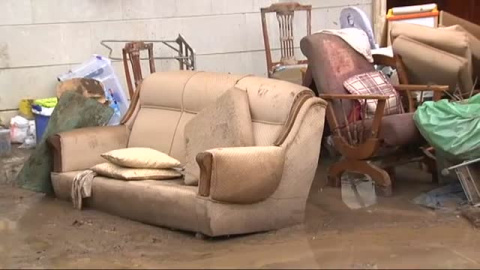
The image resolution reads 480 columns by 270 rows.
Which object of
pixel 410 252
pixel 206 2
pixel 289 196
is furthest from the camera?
pixel 206 2

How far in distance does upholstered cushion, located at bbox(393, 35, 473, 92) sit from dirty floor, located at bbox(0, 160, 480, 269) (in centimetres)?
106

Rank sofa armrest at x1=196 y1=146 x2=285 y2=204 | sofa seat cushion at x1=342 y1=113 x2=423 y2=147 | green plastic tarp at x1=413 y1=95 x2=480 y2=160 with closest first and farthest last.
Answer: sofa armrest at x1=196 y1=146 x2=285 y2=204
green plastic tarp at x1=413 y1=95 x2=480 y2=160
sofa seat cushion at x1=342 y1=113 x2=423 y2=147

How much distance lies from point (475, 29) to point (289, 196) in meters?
2.90

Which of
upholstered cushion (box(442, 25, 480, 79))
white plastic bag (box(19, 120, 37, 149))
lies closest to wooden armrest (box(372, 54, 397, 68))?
upholstered cushion (box(442, 25, 480, 79))

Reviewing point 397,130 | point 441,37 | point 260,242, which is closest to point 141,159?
point 260,242

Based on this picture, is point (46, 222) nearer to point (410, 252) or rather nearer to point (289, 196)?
point (289, 196)

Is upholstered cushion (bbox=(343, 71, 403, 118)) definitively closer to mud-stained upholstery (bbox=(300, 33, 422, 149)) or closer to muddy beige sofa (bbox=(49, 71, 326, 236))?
mud-stained upholstery (bbox=(300, 33, 422, 149))

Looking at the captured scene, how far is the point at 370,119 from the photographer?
18.0 ft

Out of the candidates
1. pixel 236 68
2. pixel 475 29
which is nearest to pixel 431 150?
pixel 475 29

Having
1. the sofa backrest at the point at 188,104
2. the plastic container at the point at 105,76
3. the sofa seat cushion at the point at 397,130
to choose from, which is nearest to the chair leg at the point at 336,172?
the sofa seat cushion at the point at 397,130

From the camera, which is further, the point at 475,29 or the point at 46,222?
the point at 475,29

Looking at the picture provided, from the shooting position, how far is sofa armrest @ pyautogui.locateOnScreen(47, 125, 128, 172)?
516cm

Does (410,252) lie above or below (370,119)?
below

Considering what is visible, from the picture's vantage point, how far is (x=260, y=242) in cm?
430
